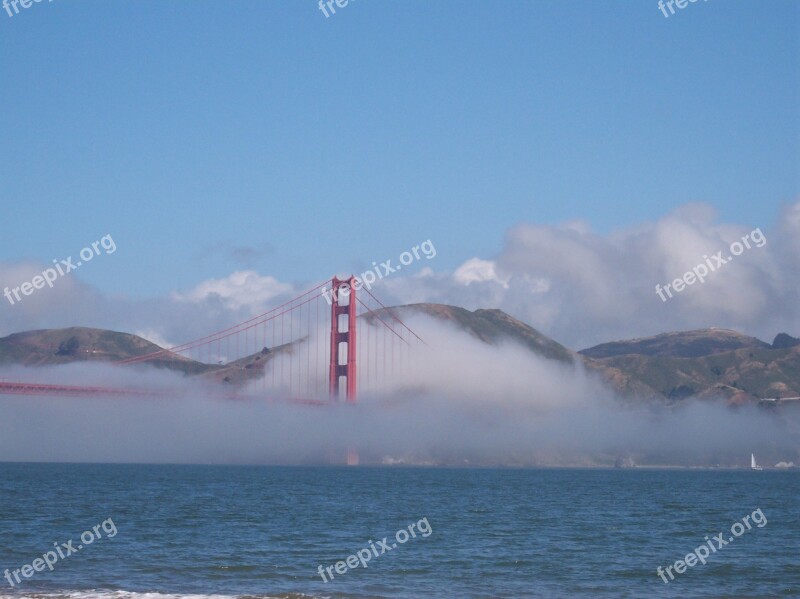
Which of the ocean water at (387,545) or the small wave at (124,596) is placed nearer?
the small wave at (124,596)

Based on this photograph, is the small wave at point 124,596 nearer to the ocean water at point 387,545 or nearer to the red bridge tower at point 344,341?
the ocean water at point 387,545

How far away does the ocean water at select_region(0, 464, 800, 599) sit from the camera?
33.8 meters

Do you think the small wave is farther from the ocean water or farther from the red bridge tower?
the red bridge tower

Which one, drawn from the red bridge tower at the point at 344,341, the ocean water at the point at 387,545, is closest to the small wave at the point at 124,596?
the ocean water at the point at 387,545

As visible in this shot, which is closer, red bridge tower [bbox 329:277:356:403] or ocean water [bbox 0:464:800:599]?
ocean water [bbox 0:464:800:599]

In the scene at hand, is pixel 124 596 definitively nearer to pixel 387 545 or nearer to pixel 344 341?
pixel 387 545

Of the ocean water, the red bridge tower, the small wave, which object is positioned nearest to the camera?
the small wave

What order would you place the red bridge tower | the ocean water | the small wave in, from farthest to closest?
the red bridge tower
the ocean water
the small wave

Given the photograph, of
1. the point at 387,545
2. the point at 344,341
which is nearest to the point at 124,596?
the point at 387,545

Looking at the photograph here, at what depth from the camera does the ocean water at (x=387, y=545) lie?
111 ft

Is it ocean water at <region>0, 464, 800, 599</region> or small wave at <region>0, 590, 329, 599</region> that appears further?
ocean water at <region>0, 464, 800, 599</region>

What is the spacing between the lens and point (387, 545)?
4397 cm

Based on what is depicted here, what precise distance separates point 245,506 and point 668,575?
108ft

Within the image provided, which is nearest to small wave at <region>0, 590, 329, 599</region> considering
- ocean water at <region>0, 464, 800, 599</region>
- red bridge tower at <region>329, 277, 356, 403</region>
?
ocean water at <region>0, 464, 800, 599</region>
